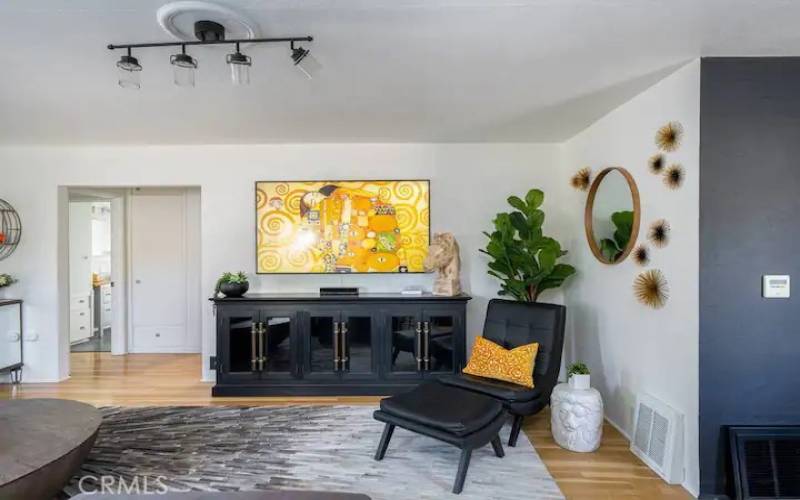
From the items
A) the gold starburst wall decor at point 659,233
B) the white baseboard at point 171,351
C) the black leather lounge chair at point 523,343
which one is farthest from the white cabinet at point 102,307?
the gold starburst wall decor at point 659,233

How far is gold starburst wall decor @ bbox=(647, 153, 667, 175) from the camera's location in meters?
2.40

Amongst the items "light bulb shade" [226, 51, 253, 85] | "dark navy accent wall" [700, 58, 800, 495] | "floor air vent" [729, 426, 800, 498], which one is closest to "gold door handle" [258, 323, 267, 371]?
"light bulb shade" [226, 51, 253, 85]

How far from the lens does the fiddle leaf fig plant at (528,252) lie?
320 centimetres

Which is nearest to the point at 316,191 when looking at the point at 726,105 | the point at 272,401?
the point at 272,401

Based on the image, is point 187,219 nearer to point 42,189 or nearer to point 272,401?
point 42,189

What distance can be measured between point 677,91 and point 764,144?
0.52 metres

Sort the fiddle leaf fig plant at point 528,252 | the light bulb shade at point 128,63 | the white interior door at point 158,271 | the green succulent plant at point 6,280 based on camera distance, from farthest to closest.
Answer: the white interior door at point 158,271 → the green succulent plant at point 6,280 → the fiddle leaf fig plant at point 528,252 → the light bulb shade at point 128,63

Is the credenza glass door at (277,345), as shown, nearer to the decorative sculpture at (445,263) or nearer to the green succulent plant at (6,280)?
the decorative sculpture at (445,263)

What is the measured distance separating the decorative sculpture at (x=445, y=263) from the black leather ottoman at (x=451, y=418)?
3.79 feet

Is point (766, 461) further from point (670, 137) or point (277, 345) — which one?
point (277, 345)

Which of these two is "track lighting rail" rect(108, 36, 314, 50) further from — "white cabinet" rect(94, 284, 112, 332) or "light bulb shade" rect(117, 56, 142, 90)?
"white cabinet" rect(94, 284, 112, 332)

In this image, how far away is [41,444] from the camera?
1948 mm

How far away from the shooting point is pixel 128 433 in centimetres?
280

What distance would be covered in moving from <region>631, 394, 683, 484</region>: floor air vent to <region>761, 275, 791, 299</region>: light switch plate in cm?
81
